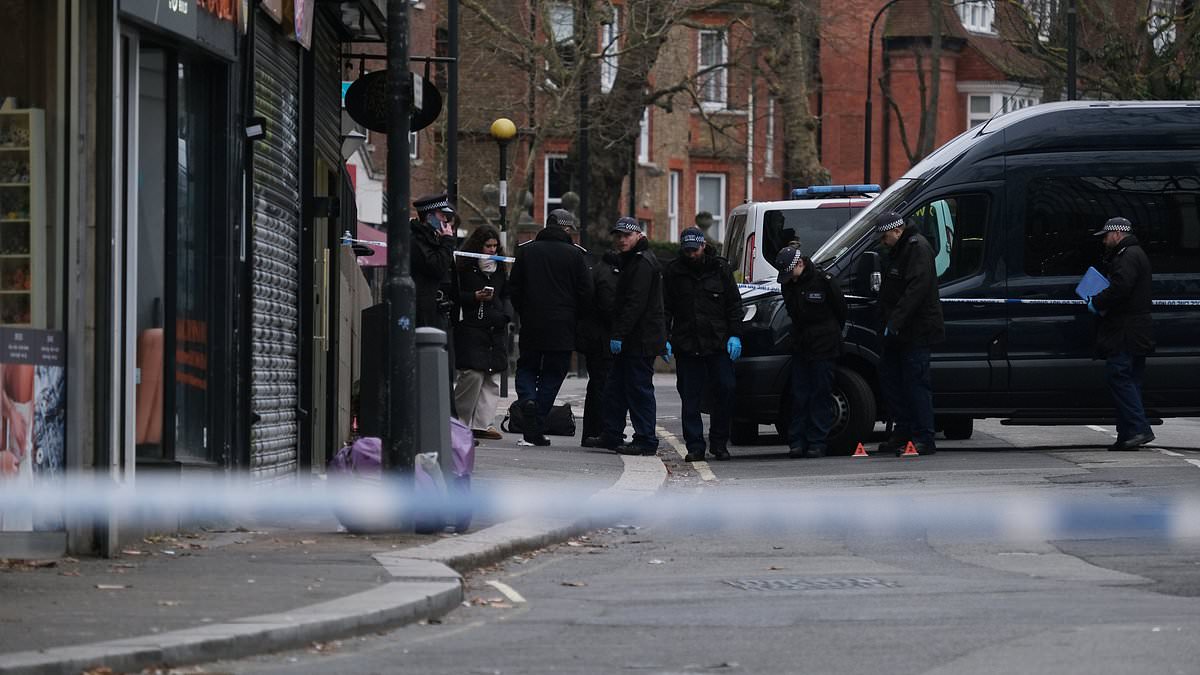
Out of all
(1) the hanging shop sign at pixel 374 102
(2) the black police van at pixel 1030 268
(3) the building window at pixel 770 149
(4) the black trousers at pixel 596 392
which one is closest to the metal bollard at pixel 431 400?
(1) the hanging shop sign at pixel 374 102

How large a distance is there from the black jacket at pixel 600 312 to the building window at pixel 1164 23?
18.1m

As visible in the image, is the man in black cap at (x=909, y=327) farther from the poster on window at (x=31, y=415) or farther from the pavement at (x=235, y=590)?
the poster on window at (x=31, y=415)

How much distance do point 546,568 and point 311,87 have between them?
4905 mm

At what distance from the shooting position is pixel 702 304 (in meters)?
16.9

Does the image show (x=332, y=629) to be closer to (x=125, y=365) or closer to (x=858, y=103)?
→ (x=125, y=365)

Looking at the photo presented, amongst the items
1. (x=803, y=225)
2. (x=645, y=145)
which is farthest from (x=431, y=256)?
(x=645, y=145)

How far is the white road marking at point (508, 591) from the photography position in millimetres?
9133

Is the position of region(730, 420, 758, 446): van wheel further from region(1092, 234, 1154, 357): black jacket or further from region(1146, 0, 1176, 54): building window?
region(1146, 0, 1176, 54): building window

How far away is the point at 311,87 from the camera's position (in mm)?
14156

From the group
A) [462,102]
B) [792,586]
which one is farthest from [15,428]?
[462,102]

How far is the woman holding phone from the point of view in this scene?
17.7 m

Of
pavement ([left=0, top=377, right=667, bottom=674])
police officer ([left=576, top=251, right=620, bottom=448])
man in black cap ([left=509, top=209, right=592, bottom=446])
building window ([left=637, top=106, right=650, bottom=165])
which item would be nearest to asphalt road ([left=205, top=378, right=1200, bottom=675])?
pavement ([left=0, top=377, right=667, bottom=674])

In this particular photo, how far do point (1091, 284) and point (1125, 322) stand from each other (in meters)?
0.45

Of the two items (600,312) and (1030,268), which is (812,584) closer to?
(1030,268)
